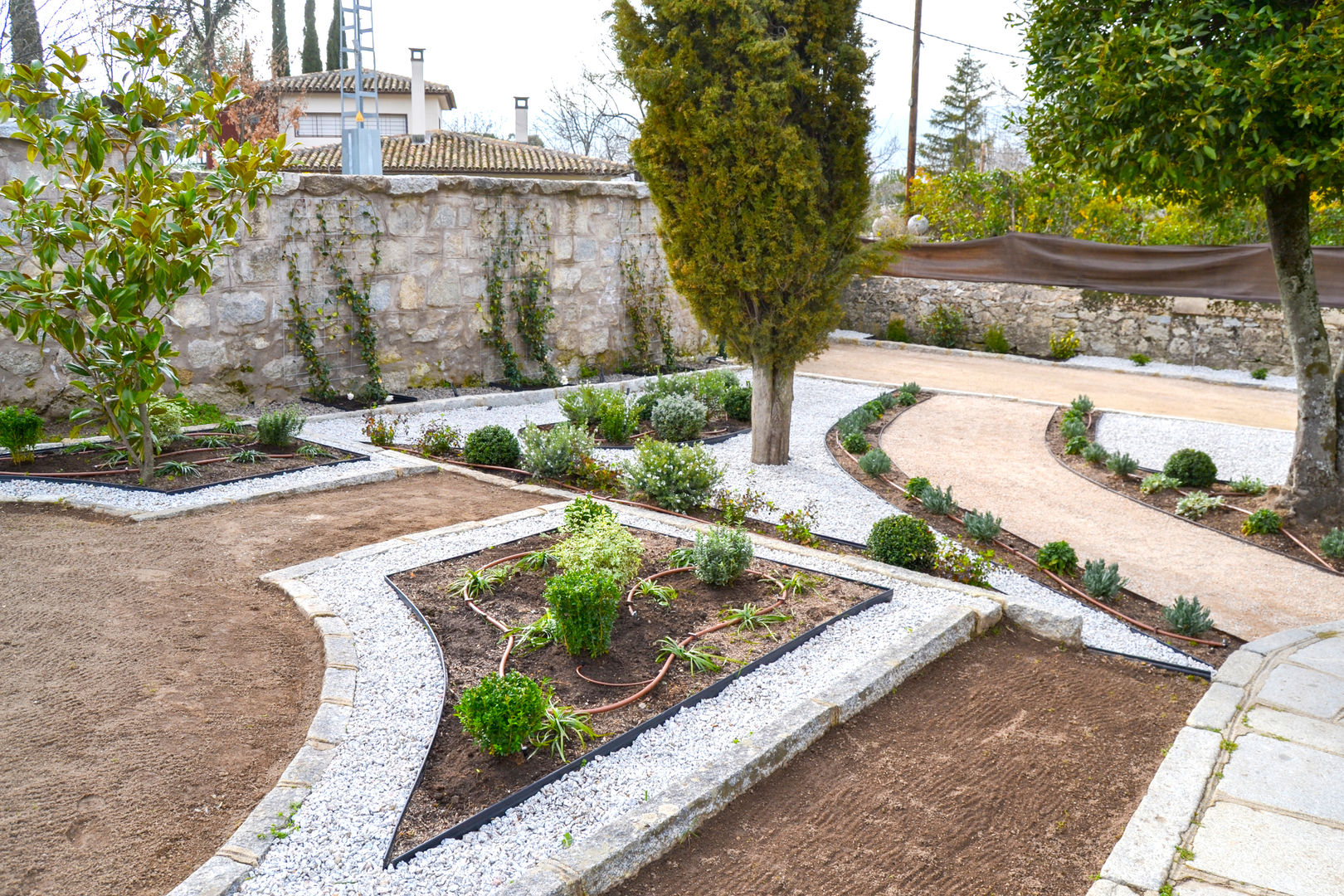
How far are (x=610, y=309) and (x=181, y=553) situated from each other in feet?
20.9

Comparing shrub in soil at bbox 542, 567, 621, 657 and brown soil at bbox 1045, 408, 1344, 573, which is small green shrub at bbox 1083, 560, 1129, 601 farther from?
shrub in soil at bbox 542, 567, 621, 657

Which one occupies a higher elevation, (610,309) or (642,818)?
(610,309)

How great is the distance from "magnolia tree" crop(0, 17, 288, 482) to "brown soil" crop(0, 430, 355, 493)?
0.20 m

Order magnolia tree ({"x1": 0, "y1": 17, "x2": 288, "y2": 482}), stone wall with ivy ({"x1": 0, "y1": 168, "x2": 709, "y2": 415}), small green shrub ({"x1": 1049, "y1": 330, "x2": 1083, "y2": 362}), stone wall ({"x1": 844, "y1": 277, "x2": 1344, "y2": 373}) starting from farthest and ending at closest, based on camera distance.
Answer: small green shrub ({"x1": 1049, "y1": 330, "x2": 1083, "y2": 362}) → stone wall ({"x1": 844, "y1": 277, "x2": 1344, "y2": 373}) → stone wall with ivy ({"x1": 0, "y1": 168, "x2": 709, "y2": 415}) → magnolia tree ({"x1": 0, "y1": 17, "x2": 288, "y2": 482})

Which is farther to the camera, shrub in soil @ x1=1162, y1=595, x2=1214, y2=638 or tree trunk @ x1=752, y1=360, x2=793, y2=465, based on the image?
tree trunk @ x1=752, y1=360, x2=793, y2=465

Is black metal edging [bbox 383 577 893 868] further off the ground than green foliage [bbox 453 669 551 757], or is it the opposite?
green foliage [bbox 453 669 551 757]

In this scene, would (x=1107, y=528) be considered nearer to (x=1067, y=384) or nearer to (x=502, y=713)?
(x=502, y=713)

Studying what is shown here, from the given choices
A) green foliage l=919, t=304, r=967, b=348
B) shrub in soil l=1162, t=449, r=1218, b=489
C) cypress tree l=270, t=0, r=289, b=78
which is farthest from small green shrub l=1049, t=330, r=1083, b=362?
cypress tree l=270, t=0, r=289, b=78

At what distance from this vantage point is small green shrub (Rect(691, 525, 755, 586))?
4.09 meters

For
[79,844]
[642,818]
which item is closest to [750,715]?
[642,818]

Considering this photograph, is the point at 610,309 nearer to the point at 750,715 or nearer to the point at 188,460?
the point at 188,460

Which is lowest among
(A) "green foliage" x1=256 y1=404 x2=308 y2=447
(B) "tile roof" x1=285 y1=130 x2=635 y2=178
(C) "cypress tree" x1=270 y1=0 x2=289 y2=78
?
(A) "green foliage" x1=256 y1=404 x2=308 y2=447

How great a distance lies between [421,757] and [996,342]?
11674 millimetres

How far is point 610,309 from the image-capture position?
33.7 ft
